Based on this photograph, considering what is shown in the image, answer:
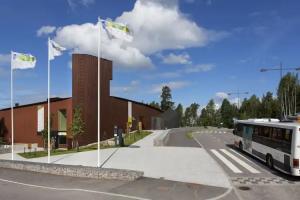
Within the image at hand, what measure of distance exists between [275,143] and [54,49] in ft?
47.9

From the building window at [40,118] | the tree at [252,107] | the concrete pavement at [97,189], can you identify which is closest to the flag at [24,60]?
the concrete pavement at [97,189]

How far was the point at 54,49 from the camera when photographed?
89.7 feet

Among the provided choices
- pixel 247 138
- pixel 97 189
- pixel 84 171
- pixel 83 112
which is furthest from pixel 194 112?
pixel 97 189

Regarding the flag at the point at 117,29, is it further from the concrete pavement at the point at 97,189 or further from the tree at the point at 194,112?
the tree at the point at 194,112

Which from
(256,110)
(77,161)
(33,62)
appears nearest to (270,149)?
(77,161)

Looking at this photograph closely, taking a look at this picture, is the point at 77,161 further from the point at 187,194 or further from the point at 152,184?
the point at 187,194

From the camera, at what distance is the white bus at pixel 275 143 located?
790 inches

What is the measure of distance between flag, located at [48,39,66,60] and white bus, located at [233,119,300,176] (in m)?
13.6

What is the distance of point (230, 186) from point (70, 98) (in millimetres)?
32254

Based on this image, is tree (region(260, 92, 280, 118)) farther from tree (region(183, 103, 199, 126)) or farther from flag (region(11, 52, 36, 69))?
flag (region(11, 52, 36, 69))

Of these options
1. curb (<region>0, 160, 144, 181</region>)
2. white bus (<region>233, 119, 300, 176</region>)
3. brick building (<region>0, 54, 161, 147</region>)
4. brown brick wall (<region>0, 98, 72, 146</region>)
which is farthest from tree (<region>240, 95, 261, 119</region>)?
curb (<region>0, 160, 144, 181</region>)

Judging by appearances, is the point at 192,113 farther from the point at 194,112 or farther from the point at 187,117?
the point at 187,117

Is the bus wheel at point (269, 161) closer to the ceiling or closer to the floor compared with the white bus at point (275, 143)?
closer to the floor

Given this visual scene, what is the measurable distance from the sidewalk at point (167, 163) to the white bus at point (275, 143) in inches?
115
